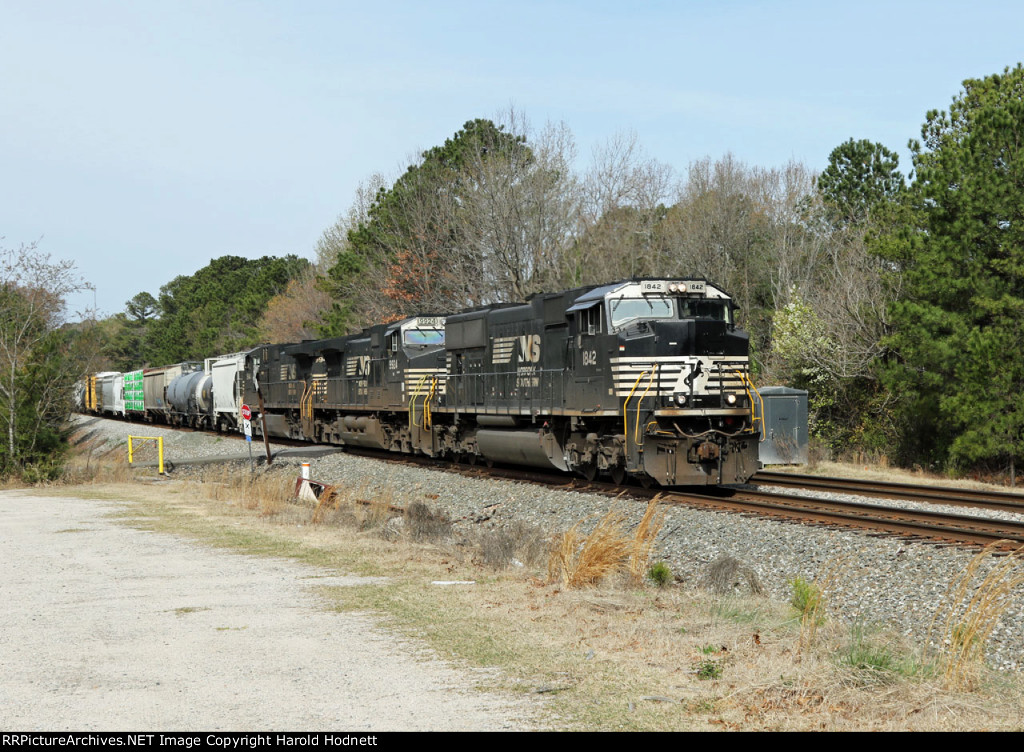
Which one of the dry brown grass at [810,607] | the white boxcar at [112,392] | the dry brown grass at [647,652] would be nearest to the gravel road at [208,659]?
the dry brown grass at [647,652]

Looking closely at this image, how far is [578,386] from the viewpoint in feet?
63.2

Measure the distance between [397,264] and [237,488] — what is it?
97.3 feet

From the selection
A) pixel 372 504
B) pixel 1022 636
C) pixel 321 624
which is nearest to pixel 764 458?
pixel 372 504

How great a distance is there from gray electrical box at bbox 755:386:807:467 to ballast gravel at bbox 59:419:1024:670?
727cm

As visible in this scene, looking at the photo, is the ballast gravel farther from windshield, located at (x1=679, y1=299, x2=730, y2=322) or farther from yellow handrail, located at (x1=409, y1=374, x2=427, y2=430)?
yellow handrail, located at (x1=409, y1=374, x2=427, y2=430)

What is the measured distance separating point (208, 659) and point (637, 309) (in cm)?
1236

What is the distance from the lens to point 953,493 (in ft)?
61.1

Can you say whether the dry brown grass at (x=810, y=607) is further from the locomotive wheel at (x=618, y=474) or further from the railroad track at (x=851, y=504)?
the locomotive wheel at (x=618, y=474)

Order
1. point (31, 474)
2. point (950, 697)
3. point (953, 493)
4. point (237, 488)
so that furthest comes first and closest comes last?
point (31, 474) < point (237, 488) < point (953, 493) < point (950, 697)

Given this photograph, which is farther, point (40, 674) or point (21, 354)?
point (21, 354)

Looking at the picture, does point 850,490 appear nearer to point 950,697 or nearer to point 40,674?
point 950,697

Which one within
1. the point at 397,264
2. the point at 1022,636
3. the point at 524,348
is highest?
the point at 397,264

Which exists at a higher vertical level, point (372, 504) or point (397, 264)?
→ point (397, 264)

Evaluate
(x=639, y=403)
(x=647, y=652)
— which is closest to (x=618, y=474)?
(x=639, y=403)
